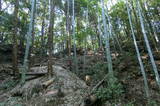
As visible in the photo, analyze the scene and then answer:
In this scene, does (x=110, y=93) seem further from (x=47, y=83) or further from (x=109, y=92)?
(x=47, y=83)

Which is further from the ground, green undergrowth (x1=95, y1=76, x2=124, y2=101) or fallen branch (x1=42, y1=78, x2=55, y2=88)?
fallen branch (x1=42, y1=78, x2=55, y2=88)

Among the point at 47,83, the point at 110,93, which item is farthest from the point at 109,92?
the point at 47,83

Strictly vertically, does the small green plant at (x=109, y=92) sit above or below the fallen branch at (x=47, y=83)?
below

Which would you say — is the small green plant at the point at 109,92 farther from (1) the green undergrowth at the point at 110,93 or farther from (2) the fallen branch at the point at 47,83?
(2) the fallen branch at the point at 47,83

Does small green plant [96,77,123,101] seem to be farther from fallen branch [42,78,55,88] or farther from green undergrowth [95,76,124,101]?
fallen branch [42,78,55,88]

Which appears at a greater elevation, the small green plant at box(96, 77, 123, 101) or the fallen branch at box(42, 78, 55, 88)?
the fallen branch at box(42, 78, 55, 88)

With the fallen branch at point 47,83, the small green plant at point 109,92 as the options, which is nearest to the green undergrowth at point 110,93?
the small green plant at point 109,92

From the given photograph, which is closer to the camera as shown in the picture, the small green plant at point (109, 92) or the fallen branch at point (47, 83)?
the small green plant at point (109, 92)

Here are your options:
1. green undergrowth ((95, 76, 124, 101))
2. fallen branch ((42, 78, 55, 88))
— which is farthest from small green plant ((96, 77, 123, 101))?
fallen branch ((42, 78, 55, 88))

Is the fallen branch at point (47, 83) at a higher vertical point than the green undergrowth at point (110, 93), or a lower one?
higher

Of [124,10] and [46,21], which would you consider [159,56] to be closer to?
[124,10]

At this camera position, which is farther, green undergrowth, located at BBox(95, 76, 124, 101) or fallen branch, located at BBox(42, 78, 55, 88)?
fallen branch, located at BBox(42, 78, 55, 88)

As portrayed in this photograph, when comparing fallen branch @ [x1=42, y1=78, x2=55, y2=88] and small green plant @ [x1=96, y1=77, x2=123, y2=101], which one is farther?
fallen branch @ [x1=42, y1=78, x2=55, y2=88]

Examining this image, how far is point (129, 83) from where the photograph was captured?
8586mm
